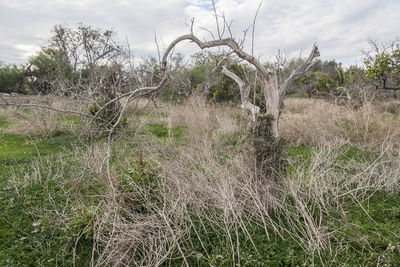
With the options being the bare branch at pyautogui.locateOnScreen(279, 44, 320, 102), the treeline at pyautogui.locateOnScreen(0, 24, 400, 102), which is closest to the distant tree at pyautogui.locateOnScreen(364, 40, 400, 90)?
the treeline at pyautogui.locateOnScreen(0, 24, 400, 102)

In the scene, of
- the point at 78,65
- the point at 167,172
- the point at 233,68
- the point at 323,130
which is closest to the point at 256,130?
the point at 167,172

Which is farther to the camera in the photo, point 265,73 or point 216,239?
point 265,73

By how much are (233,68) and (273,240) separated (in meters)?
7.99

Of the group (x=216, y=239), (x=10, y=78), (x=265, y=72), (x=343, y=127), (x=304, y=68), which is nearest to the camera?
(x=216, y=239)

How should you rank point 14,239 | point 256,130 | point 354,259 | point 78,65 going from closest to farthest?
point 354,259 → point 14,239 → point 256,130 → point 78,65

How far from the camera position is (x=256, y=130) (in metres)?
2.83

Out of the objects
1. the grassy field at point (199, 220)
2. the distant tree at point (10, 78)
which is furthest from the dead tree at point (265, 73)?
the distant tree at point (10, 78)

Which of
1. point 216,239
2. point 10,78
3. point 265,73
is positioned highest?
point 10,78

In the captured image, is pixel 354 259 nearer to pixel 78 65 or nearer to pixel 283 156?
pixel 283 156

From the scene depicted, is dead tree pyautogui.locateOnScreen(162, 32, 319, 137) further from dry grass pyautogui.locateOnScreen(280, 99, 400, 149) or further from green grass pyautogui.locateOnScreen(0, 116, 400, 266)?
dry grass pyautogui.locateOnScreen(280, 99, 400, 149)

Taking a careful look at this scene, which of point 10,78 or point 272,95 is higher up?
point 10,78

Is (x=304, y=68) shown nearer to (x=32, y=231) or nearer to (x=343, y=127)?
(x=343, y=127)

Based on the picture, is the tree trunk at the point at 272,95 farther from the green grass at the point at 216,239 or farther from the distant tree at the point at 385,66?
the distant tree at the point at 385,66

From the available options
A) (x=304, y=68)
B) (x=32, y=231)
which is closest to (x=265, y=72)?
(x=304, y=68)
